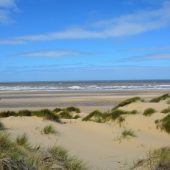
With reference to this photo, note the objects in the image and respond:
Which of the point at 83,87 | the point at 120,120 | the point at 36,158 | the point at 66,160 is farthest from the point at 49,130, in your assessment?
the point at 83,87

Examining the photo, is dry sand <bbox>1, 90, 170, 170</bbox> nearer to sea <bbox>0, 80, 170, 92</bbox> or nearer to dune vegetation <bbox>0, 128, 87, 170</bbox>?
dune vegetation <bbox>0, 128, 87, 170</bbox>

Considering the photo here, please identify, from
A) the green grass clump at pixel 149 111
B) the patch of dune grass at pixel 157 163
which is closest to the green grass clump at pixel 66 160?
the patch of dune grass at pixel 157 163

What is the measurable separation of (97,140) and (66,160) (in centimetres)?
415

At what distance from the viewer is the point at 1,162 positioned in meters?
5.17

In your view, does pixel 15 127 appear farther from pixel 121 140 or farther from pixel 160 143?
pixel 160 143

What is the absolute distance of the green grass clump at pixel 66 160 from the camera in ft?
21.0

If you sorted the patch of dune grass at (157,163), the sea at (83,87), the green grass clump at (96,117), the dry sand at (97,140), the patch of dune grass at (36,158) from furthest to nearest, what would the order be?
the sea at (83,87) → the green grass clump at (96,117) → the dry sand at (97,140) → the patch of dune grass at (157,163) → the patch of dune grass at (36,158)

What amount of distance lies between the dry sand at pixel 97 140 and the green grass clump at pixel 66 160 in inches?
29.0

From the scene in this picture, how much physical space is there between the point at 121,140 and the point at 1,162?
19.8ft

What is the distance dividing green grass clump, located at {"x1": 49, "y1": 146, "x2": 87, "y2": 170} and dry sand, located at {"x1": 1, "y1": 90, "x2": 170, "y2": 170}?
0.74m

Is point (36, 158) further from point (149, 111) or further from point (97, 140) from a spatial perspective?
point (149, 111)

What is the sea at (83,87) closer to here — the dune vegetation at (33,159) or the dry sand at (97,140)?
the dry sand at (97,140)

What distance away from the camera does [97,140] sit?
10.8m

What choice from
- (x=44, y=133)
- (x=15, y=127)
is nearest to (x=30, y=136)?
(x=44, y=133)
